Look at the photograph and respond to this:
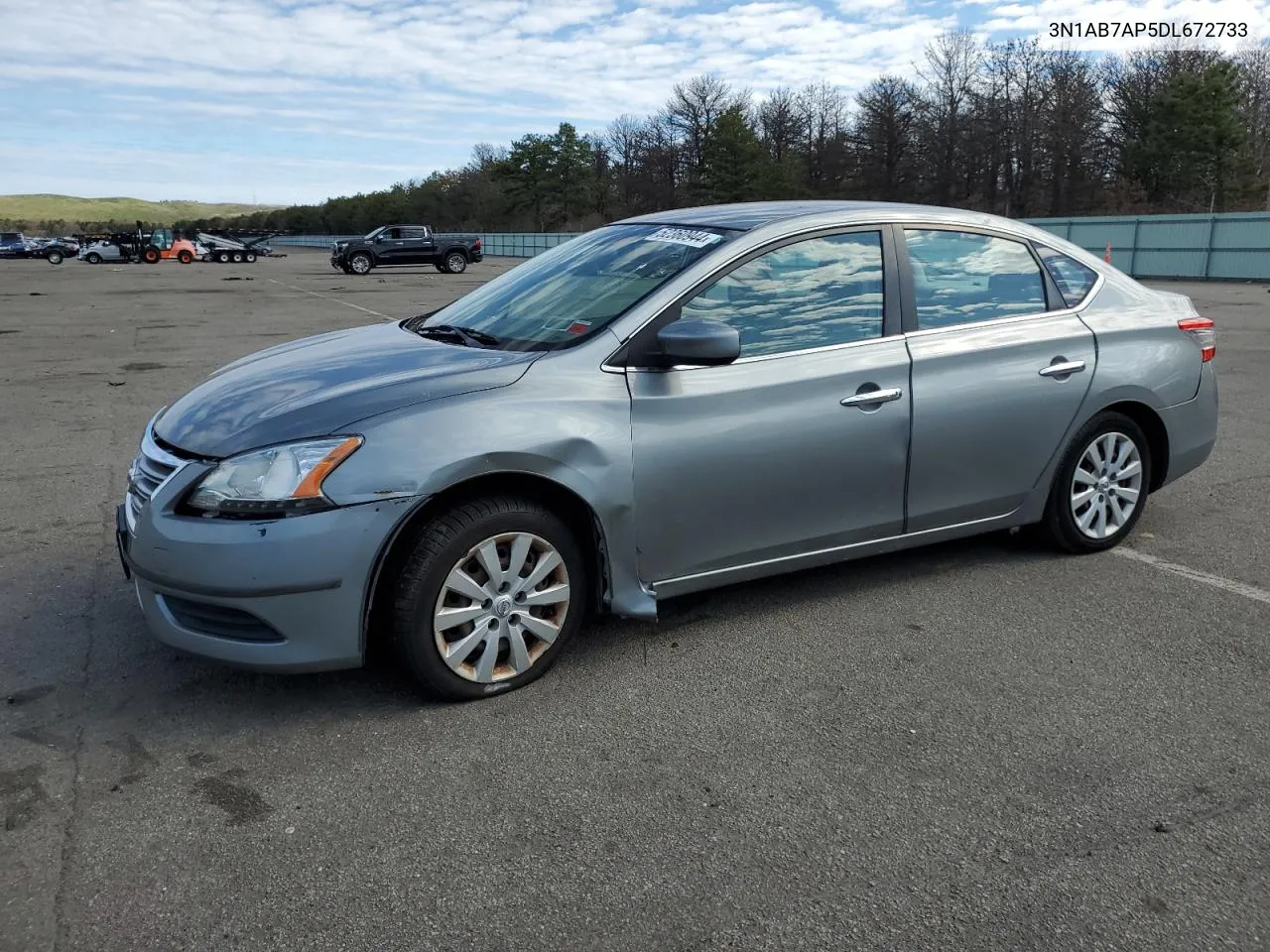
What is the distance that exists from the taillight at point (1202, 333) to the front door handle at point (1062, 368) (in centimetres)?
78

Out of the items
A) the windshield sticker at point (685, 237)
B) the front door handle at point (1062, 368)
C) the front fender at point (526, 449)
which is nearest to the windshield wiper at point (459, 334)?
the front fender at point (526, 449)

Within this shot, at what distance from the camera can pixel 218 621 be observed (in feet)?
10.9

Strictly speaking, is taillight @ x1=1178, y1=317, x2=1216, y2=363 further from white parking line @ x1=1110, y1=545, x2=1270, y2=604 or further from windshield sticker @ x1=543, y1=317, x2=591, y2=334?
windshield sticker @ x1=543, y1=317, x2=591, y2=334

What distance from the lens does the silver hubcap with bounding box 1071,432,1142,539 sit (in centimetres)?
488

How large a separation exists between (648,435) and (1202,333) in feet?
10.2

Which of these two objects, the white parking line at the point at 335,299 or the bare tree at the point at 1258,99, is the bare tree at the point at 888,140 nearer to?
the bare tree at the point at 1258,99

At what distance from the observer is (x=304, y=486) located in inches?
Answer: 127

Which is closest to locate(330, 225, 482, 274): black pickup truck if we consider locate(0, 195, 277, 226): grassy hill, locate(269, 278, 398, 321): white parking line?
locate(269, 278, 398, 321): white parking line

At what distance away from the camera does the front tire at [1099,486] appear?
15.8 feet

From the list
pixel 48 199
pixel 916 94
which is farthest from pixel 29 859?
pixel 48 199

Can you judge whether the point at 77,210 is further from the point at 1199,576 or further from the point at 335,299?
the point at 1199,576

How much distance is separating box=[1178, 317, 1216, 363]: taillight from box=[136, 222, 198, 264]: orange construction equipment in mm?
48144

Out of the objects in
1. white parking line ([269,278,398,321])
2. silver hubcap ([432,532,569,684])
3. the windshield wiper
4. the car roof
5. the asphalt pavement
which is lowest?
white parking line ([269,278,398,321])

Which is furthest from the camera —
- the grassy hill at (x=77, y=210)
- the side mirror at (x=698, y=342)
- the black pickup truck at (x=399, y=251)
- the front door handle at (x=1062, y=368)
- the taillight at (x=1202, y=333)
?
the grassy hill at (x=77, y=210)
